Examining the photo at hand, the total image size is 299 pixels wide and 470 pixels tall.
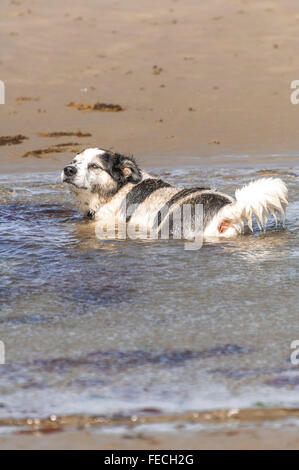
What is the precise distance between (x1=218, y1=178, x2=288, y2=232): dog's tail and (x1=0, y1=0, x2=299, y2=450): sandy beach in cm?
431

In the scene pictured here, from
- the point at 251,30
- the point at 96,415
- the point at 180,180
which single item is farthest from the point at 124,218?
the point at 251,30

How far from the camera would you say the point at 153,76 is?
52.0ft

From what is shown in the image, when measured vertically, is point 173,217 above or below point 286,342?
above

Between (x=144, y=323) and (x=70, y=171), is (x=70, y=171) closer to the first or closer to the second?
(x=70, y=171)

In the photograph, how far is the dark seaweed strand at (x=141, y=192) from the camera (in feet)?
25.9

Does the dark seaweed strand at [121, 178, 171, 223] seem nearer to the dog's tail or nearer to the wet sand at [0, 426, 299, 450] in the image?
the dog's tail

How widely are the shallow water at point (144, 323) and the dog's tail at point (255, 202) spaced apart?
0.67ft

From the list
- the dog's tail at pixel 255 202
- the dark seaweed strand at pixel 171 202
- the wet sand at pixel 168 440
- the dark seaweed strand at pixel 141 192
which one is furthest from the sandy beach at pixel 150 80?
the wet sand at pixel 168 440

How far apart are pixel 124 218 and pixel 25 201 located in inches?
58.4

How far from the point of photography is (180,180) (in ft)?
32.4

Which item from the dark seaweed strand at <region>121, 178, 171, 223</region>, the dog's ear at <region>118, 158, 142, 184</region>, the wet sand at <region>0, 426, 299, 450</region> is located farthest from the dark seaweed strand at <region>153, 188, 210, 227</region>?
the wet sand at <region>0, 426, 299, 450</region>

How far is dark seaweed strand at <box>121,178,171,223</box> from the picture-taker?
7.91 metres
